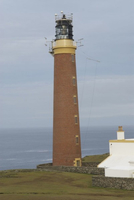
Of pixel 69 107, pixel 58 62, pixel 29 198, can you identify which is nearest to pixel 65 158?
pixel 69 107

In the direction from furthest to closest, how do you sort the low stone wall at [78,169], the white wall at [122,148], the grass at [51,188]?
the white wall at [122,148] < the low stone wall at [78,169] < the grass at [51,188]

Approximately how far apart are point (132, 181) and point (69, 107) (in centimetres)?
1793

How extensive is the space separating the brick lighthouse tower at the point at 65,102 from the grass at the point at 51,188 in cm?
596

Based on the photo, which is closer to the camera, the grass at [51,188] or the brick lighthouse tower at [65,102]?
the grass at [51,188]

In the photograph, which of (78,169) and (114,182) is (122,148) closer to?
(78,169)

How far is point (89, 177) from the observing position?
45750 millimetres

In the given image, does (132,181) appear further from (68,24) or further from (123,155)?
(68,24)

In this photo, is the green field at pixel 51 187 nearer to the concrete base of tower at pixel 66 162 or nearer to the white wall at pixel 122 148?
the concrete base of tower at pixel 66 162

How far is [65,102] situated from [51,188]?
17.9 meters

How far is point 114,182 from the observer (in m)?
39.5

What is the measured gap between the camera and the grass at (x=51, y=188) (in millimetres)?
33125

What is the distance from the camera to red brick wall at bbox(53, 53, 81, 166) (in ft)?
175

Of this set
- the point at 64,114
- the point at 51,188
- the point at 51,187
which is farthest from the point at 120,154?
the point at 51,188

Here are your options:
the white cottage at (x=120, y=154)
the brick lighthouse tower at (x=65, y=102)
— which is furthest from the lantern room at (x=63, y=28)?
the white cottage at (x=120, y=154)
